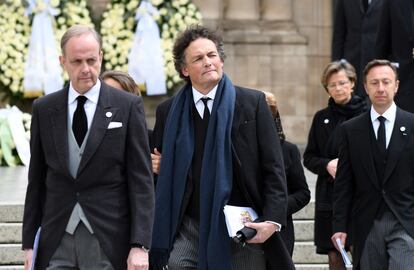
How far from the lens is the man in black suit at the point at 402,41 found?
1086 centimetres

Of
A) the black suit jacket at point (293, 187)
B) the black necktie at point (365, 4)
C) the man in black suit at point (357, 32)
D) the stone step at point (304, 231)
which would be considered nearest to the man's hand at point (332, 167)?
the black suit jacket at point (293, 187)

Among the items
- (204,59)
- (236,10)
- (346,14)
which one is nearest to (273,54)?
(236,10)

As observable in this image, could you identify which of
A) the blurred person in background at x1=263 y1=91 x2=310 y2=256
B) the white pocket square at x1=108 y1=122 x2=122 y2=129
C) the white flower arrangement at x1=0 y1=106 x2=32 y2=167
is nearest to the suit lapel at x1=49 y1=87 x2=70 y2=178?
the white pocket square at x1=108 y1=122 x2=122 y2=129

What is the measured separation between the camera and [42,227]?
560 cm

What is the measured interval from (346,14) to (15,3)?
192 inches

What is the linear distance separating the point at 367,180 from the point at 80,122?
2.42m

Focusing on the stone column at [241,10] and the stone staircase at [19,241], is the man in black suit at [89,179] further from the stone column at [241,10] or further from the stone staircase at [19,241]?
the stone column at [241,10]

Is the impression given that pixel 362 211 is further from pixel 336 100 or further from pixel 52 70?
pixel 52 70

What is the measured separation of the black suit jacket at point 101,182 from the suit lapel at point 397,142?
2.19 metres

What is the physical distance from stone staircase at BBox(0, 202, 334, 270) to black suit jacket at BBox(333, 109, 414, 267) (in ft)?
6.65

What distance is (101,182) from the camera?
18.2ft

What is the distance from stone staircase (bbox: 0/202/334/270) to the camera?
9.13 m

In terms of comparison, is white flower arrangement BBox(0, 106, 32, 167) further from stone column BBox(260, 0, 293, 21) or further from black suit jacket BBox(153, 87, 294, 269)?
black suit jacket BBox(153, 87, 294, 269)

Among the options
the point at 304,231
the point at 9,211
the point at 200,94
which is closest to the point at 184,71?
the point at 200,94
